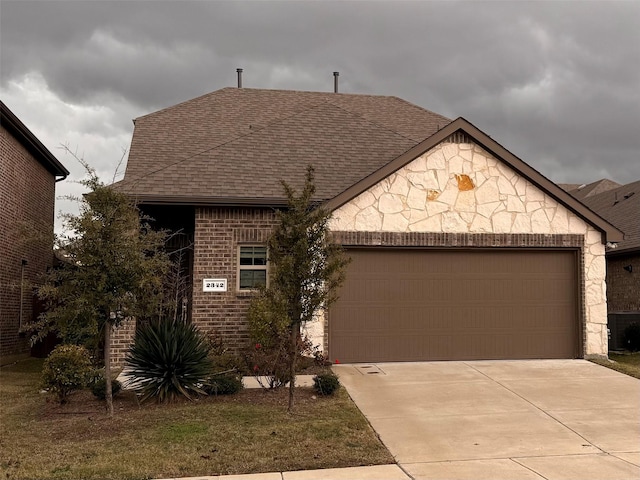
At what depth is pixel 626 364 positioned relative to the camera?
44.1 feet

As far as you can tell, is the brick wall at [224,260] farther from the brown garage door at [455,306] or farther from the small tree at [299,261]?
the small tree at [299,261]

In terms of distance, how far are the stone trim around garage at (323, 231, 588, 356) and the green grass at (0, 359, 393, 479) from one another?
3758 millimetres

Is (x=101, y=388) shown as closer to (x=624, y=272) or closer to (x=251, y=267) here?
(x=251, y=267)

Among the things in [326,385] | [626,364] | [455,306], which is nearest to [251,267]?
[326,385]

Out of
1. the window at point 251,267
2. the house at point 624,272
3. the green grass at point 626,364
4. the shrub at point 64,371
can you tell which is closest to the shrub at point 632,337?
the house at point 624,272

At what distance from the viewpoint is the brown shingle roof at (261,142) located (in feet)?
44.2

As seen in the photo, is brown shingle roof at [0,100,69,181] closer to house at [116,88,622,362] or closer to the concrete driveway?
house at [116,88,622,362]

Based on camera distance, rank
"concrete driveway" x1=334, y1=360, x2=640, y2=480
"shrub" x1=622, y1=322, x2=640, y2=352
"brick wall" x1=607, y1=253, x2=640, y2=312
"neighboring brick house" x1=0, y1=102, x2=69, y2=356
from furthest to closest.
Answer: "brick wall" x1=607, y1=253, x2=640, y2=312, "shrub" x1=622, y1=322, x2=640, y2=352, "neighboring brick house" x1=0, y1=102, x2=69, y2=356, "concrete driveway" x1=334, y1=360, x2=640, y2=480

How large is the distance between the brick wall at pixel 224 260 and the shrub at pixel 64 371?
314 centimetres

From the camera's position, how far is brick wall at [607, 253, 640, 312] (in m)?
19.3

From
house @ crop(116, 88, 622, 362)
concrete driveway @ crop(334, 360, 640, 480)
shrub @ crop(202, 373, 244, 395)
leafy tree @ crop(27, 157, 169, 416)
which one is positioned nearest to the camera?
concrete driveway @ crop(334, 360, 640, 480)

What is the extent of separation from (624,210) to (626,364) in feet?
37.1

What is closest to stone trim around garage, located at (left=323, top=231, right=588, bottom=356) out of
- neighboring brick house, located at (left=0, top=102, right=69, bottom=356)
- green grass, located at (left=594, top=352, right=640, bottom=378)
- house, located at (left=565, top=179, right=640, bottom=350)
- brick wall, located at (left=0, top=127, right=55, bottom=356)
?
green grass, located at (left=594, top=352, right=640, bottom=378)

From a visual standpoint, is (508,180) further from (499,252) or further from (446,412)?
(446,412)
